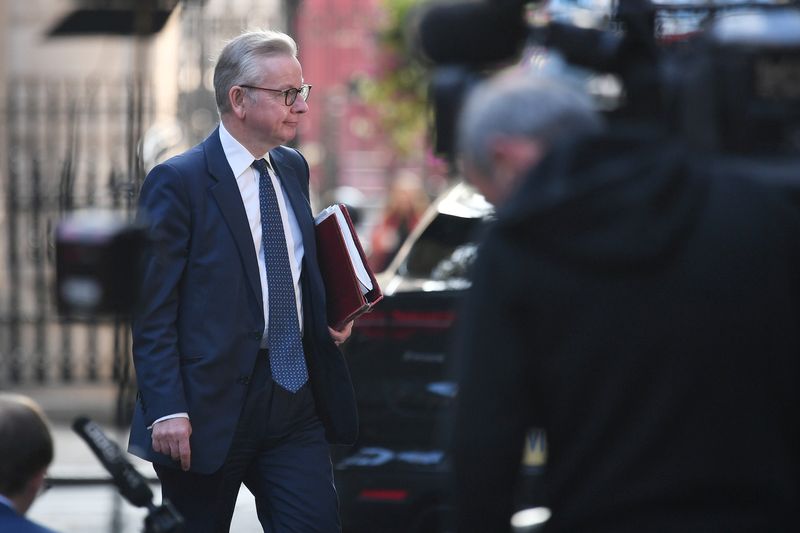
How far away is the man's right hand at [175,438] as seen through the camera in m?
3.92

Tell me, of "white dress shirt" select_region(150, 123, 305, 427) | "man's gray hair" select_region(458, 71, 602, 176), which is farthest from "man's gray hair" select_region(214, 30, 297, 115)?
"man's gray hair" select_region(458, 71, 602, 176)

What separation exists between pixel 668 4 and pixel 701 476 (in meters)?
2.88

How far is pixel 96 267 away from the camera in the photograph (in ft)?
8.87

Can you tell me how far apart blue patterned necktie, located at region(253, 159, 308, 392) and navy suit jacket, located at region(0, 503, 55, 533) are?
1.17 m

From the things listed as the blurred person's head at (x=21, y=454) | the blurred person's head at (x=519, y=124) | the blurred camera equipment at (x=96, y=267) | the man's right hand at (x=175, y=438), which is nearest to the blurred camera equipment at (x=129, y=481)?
the blurred person's head at (x=21, y=454)

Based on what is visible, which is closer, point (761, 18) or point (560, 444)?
point (560, 444)

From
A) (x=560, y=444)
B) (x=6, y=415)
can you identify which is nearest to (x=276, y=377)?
(x=6, y=415)

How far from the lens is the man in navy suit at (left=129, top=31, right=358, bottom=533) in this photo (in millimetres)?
3965

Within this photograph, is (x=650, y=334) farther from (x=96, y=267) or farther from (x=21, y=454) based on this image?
(x=21, y=454)

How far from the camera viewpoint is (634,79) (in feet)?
8.93

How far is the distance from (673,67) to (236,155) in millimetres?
1492

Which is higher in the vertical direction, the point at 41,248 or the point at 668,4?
the point at 668,4

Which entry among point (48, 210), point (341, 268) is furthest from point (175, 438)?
point (48, 210)

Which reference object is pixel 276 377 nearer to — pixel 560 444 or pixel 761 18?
pixel 761 18
